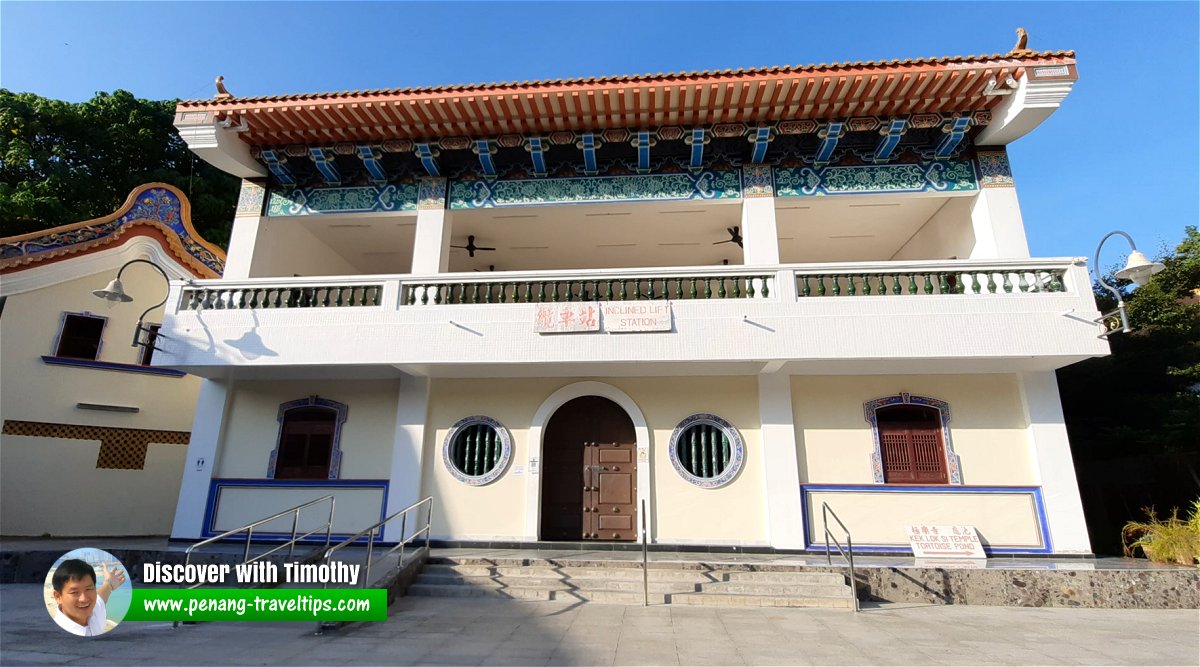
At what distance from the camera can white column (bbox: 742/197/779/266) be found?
28.5 ft

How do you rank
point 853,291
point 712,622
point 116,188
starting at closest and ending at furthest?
point 712,622 < point 853,291 < point 116,188

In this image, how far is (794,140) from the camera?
9.26 m

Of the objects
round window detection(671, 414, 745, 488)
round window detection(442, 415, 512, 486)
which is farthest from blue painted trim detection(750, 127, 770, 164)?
round window detection(442, 415, 512, 486)

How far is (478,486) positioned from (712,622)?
4340mm

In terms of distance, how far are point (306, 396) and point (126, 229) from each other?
21.2 ft

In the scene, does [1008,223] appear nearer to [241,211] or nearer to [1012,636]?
[1012,636]

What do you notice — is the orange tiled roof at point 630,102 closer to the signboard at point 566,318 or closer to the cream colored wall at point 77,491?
the signboard at point 566,318

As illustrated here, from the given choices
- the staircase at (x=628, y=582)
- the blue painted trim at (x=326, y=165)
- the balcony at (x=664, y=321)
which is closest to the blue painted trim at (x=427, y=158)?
the blue painted trim at (x=326, y=165)

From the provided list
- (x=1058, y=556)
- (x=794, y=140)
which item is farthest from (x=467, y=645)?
(x=794, y=140)

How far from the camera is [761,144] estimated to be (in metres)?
8.94

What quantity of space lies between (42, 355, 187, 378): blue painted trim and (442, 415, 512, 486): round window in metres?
6.27

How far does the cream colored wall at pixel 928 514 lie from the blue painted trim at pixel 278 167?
9.84 meters

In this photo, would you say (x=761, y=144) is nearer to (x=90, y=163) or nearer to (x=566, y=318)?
(x=566, y=318)

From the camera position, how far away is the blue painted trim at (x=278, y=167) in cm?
945
